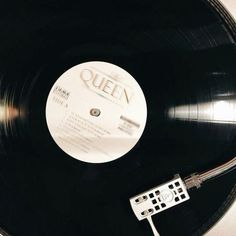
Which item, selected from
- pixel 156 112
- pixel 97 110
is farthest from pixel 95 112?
pixel 156 112

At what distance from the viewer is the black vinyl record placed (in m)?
0.73

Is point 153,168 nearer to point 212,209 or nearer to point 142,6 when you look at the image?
point 212,209

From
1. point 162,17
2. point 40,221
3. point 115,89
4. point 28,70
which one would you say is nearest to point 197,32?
point 162,17

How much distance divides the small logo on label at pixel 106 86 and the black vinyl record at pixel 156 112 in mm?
44

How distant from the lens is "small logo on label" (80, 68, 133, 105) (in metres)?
0.79

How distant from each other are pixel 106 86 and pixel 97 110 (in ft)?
0.17

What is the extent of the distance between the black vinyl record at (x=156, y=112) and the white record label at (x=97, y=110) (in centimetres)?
3

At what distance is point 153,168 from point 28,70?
0.30 m

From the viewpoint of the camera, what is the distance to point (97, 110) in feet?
2.59

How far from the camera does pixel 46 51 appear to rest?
0.74 meters

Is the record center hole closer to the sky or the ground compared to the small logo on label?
closer to the ground

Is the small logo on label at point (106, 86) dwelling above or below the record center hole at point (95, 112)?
above

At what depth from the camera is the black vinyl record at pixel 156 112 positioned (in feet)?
2.41

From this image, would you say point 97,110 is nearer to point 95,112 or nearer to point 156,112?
point 95,112
